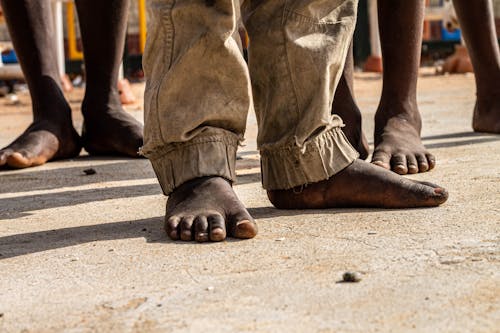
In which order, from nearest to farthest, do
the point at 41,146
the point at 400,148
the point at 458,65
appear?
the point at 400,148 → the point at 41,146 → the point at 458,65

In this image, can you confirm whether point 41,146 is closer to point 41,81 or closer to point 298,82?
point 41,81

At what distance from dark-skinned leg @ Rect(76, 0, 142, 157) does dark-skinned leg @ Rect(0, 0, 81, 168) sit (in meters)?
0.10

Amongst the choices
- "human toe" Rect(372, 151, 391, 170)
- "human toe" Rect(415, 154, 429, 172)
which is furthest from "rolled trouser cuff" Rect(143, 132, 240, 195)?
"human toe" Rect(415, 154, 429, 172)

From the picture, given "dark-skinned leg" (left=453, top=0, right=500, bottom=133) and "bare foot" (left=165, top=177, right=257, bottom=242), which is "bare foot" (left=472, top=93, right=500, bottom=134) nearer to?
"dark-skinned leg" (left=453, top=0, right=500, bottom=133)

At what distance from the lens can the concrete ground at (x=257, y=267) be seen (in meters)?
1.40

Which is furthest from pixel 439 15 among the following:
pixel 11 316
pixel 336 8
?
pixel 11 316

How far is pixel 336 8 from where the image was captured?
7.18 ft

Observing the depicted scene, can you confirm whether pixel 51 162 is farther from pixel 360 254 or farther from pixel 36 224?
pixel 360 254

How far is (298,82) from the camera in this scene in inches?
85.0

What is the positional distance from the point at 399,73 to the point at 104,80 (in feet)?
3.75

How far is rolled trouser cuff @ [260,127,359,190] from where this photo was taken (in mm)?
2186

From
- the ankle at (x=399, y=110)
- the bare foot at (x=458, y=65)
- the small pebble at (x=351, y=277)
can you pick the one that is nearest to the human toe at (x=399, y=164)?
the ankle at (x=399, y=110)

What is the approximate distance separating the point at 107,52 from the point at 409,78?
1130mm

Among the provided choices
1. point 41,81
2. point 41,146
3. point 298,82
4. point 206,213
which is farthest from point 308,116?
point 41,81
